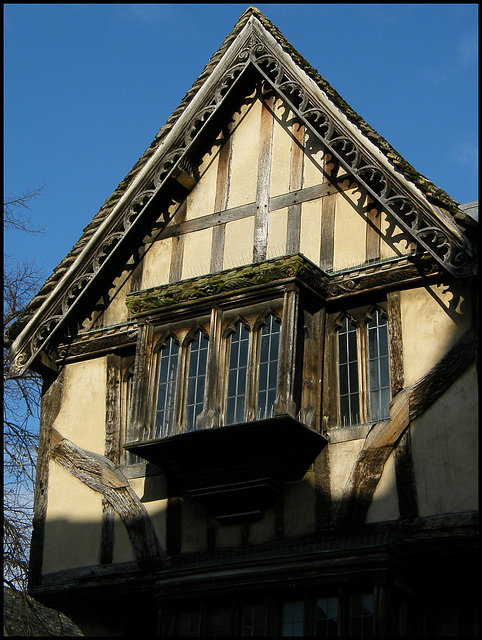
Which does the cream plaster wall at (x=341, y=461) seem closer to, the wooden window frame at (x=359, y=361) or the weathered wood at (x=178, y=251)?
the wooden window frame at (x=359, y=361)

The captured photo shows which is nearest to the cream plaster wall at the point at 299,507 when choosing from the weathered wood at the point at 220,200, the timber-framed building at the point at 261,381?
the timber-framed building at the point at 261,381

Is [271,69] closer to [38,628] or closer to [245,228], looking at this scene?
[245,228]

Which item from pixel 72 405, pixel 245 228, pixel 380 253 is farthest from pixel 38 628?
pixel 380 253

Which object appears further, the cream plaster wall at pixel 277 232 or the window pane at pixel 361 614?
the cream plaster wall at pixel 277 232

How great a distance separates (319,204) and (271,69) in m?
2.55

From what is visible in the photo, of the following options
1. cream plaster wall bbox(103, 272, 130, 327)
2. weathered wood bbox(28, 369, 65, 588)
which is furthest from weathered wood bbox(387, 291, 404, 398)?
weathered wood bbox(28, 369, 65, 588)

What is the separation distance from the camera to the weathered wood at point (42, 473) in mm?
15945

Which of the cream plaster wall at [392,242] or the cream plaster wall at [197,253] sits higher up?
the cream plaster wall at [197,253]

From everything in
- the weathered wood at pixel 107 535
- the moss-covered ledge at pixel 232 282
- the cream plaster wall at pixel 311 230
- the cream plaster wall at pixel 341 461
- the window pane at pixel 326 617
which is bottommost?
the window pane at pixel 326 617

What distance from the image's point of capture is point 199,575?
13602mm

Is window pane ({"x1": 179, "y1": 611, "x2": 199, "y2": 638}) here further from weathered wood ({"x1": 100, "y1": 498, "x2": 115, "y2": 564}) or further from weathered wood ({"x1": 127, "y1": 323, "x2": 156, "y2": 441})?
weathered wood ({"x1": 127, "y1": 323, "x2": 156, "y2": 441})

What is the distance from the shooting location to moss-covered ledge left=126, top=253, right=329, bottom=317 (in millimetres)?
15023

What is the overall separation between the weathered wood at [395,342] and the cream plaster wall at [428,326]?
0.06 meters

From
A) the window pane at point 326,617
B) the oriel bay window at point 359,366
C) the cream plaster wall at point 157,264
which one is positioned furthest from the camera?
the cream plaster wall at point 157,264
